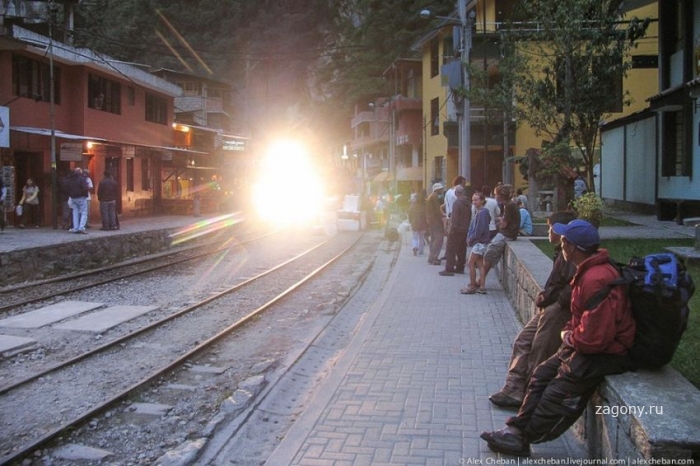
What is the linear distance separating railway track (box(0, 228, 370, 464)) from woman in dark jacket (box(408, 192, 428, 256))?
18.8ft

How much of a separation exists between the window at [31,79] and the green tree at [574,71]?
50.1ft

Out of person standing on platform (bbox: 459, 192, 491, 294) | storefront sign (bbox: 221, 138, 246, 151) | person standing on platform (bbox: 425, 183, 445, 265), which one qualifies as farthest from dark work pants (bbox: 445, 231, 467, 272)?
storefront sign (bbox: 221, 138, 246, 151)

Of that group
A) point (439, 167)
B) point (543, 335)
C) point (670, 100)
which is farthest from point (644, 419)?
point (439, 167)

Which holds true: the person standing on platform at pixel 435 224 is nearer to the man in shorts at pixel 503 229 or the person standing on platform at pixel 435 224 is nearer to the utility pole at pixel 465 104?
the man in shorts at pixel 503 229

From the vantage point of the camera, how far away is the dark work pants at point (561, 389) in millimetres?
3977

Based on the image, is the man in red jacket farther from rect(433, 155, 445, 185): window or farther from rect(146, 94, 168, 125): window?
rect(433, 155, 445, 185): window

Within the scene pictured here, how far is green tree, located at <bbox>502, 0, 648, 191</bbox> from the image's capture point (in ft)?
52.3

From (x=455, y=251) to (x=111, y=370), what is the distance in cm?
805

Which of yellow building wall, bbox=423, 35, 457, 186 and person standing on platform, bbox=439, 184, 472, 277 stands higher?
yellow building wall, bbox=423, 35, 457, 186

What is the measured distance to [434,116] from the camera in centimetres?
4519

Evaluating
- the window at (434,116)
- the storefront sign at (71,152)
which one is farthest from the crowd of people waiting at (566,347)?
the window at (434,116)

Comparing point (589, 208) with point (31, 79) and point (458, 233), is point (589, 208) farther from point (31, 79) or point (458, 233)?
point (31, 79)

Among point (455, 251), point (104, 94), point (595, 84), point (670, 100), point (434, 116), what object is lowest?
point (455, 251)

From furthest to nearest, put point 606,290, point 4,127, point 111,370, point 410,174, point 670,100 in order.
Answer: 1. point 410,174
2. point 4,127
3. point 670,100
4. point 111,370
5. point 606,290
